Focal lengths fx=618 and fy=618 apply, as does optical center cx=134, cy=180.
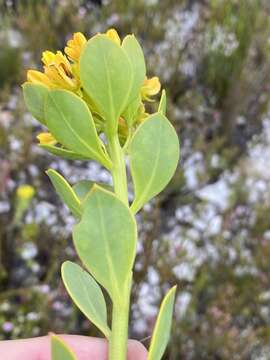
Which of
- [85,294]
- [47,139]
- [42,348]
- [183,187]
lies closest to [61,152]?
[47,139]

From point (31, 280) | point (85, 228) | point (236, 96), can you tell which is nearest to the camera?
point (85, 228)

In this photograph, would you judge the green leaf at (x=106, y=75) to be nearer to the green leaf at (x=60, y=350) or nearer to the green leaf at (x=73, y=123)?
the green leaf at (x=73, y=123)

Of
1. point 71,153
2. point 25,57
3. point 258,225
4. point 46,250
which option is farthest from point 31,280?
point 71,153

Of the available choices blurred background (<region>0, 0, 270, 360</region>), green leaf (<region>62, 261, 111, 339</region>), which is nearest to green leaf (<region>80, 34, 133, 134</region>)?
green leaf (<region>62, 261, 111, 339</region>)

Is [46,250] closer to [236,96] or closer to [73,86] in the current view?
[236,96]

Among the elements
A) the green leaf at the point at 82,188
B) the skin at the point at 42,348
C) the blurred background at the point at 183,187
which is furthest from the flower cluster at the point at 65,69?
the blurred background at the point at 183,187

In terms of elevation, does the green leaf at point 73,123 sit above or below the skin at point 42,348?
above

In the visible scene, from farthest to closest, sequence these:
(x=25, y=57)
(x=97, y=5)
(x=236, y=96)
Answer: (x=97, y=5)
(x=25, y=57)
(x=236, y=96)
